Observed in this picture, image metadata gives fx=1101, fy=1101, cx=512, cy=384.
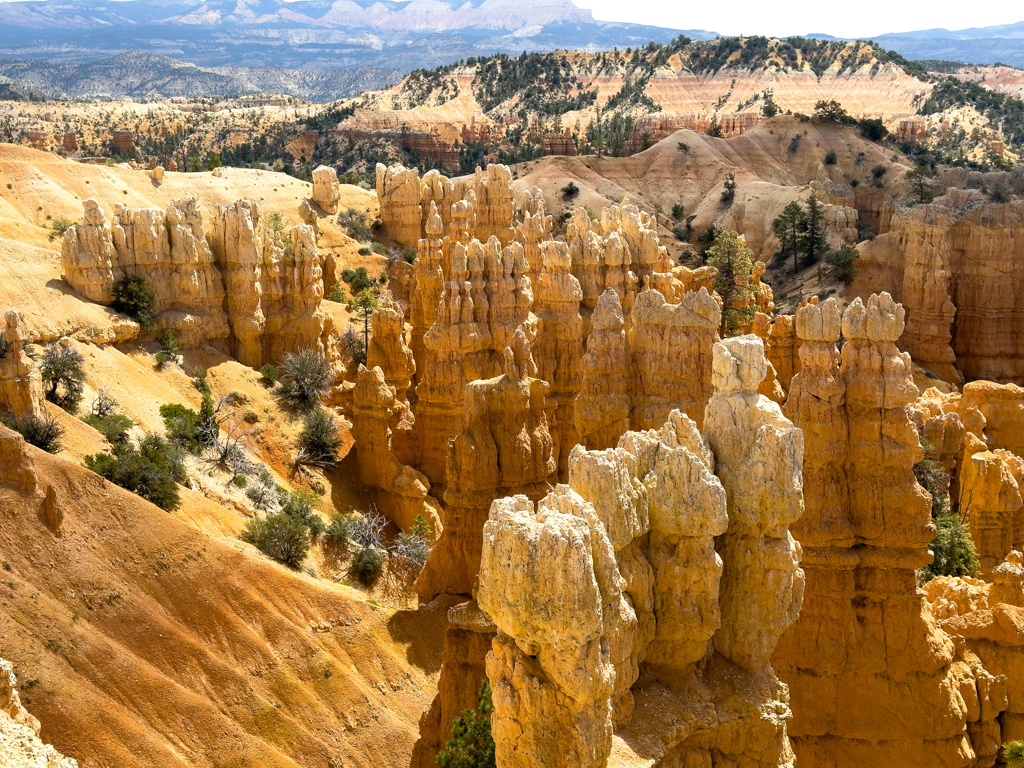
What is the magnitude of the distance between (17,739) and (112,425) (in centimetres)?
1438

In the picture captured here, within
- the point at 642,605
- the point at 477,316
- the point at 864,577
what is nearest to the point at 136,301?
the point at 477,316

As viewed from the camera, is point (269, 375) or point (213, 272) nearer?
point (269, 375)

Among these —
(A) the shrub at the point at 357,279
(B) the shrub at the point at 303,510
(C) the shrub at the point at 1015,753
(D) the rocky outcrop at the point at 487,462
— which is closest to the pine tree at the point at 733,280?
(A) the shrub at the point at 357,279

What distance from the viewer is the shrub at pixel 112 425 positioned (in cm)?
2803

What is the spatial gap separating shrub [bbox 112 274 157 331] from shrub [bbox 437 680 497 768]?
2182cm

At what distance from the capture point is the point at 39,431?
25.1 m

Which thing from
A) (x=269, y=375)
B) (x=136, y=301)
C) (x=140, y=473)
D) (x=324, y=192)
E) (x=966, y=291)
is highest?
(x=136, y=301)

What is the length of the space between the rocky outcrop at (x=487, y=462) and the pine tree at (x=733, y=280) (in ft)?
→ 64.8

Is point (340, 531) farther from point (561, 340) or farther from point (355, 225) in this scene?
point (355, 225)

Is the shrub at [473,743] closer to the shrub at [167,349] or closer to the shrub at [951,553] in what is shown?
the shrub at [951,553]

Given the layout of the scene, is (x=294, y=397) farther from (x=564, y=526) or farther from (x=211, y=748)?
(x=564, y=526)

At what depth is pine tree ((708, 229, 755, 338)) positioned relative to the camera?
42.6m

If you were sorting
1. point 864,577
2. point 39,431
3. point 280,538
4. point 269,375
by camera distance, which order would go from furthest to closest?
1. point 269,375
2. point 280,538
3. point 39,431
4. point 864,577

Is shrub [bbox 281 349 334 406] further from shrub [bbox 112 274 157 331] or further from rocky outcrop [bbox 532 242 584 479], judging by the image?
rocky outcrop [bbox 532 242 584 479]
